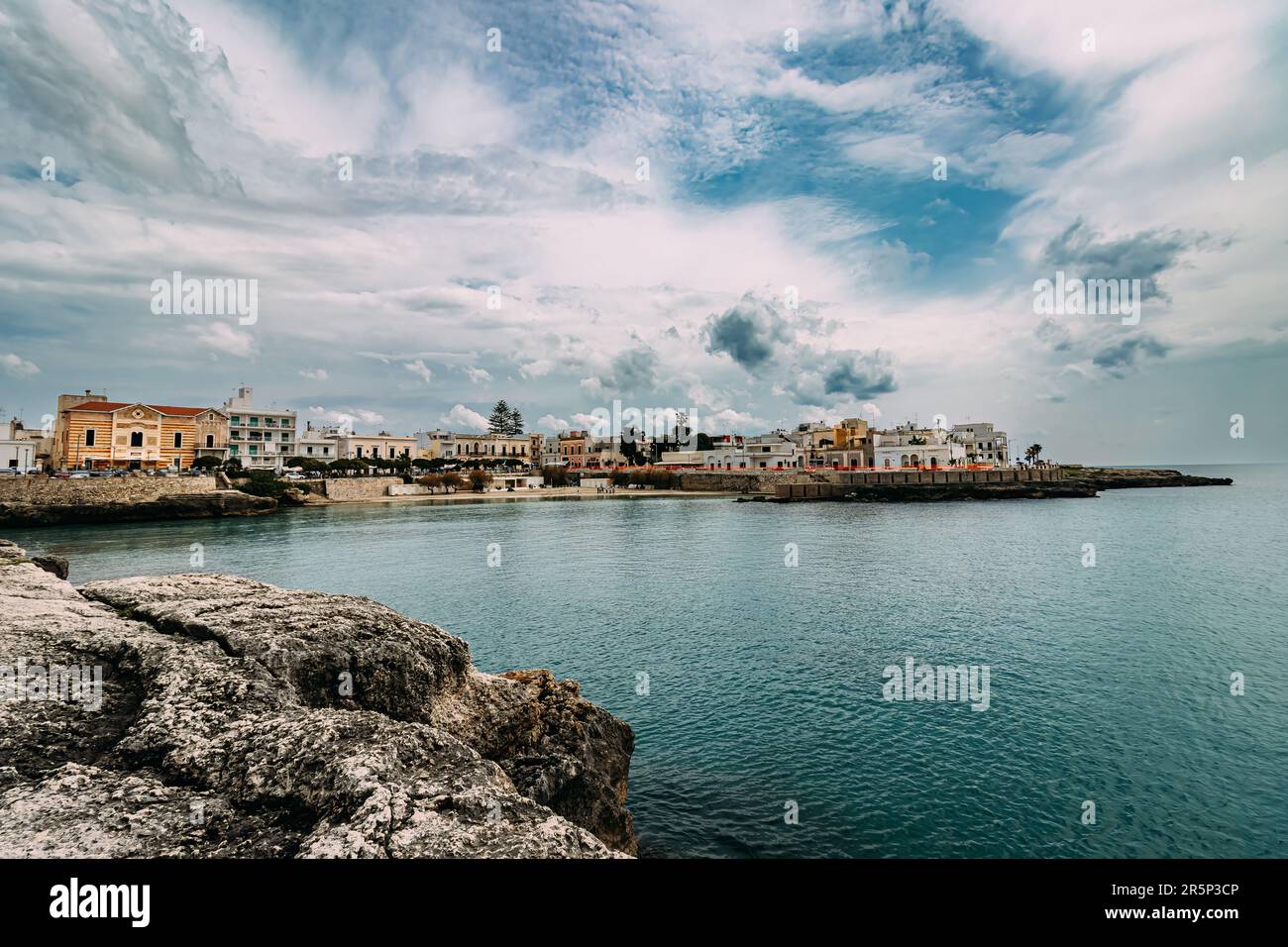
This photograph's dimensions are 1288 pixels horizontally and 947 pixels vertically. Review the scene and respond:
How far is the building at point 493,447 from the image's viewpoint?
14288cm

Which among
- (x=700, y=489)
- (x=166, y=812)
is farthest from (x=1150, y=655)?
(x=700, y=489)

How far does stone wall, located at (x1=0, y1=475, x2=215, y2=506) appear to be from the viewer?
63.1m

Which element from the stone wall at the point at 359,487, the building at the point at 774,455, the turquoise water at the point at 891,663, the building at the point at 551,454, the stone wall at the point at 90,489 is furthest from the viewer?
the building at the point at 551,454

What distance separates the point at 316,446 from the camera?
11212cm

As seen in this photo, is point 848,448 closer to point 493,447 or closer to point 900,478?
point 900,478

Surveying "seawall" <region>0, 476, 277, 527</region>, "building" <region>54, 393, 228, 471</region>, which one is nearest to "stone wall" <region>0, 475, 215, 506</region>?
"seawall" <region>0, 476, 277, 527</region>

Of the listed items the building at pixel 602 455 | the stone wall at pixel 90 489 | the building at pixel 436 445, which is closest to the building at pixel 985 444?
the building at pixel 602 455

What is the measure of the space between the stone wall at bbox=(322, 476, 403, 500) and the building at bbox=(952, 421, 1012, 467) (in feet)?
372

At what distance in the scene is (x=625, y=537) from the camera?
5391cm

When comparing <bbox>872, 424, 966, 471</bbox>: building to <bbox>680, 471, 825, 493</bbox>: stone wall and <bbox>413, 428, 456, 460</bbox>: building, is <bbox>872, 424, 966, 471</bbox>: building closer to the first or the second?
Answer: <bbox>680, 471, 825, 493</bbox>: stone wall

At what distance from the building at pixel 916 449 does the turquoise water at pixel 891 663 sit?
7575 centimetres

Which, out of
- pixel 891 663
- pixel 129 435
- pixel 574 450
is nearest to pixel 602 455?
pixel 574 450

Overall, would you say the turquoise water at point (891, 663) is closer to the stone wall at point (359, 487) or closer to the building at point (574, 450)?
the stone wall at point (359, 487)
